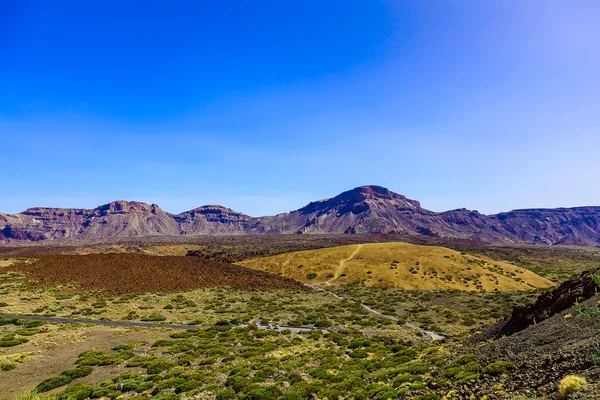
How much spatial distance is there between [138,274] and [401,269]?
214ft

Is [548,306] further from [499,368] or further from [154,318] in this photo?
[154,318]

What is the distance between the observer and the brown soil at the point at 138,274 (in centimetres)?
5794

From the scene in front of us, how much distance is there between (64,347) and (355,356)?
87.8ft

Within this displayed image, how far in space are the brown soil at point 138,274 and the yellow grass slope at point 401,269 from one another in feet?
69.6

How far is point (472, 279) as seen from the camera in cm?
8250

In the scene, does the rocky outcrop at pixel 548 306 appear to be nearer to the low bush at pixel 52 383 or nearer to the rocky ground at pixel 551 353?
the rocky ground at pixel 551 353

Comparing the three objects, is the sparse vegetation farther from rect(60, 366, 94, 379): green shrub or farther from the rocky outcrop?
rect(60, 366, 94, 379): green shrub

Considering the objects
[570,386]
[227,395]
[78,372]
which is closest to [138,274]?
[78,372]

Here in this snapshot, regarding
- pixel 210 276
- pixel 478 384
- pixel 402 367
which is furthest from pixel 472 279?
pixel 478 384

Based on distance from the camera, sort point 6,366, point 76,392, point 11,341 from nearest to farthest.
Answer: point 76,392
point 6,366
point 11,341

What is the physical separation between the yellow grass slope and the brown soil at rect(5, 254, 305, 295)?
21.2 metres

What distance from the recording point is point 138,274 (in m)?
64.5

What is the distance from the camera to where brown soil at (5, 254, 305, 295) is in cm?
5794

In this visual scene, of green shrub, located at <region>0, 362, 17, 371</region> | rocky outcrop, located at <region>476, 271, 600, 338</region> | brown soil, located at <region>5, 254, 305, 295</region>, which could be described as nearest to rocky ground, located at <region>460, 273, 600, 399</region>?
rocky outcrop, located at <region>476, 271, 600, 338</region>
